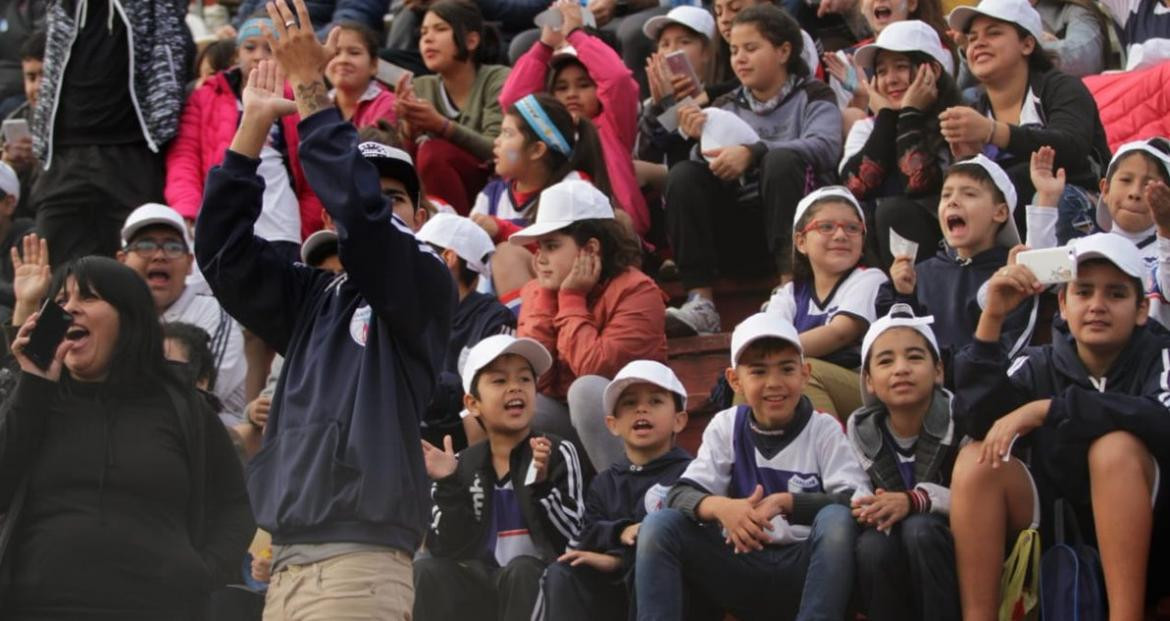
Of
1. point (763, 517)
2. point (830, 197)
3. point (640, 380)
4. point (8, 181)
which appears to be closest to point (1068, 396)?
point (763, 517)

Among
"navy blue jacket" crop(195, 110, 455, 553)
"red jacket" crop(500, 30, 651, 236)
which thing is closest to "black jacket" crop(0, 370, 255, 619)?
"navy blue jacket" crop(195, 110, 455, 553)

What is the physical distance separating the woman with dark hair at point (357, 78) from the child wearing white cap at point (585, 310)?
2142 millimetres

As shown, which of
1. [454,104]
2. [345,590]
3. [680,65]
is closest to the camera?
[345,590]

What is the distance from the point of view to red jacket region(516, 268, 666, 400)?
7.34m

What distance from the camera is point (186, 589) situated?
554 centimetres

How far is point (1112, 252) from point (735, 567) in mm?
1541

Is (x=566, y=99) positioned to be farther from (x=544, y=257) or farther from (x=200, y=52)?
(x=200, y=52)

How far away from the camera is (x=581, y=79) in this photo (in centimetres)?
956

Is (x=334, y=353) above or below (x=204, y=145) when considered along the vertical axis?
below

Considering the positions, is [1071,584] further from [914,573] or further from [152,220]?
[152,220]

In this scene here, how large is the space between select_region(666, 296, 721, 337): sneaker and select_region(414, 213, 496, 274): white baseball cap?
0.82m

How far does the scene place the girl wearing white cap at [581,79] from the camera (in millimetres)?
9422

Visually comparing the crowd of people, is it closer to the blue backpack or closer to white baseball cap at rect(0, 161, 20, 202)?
the blue backpack

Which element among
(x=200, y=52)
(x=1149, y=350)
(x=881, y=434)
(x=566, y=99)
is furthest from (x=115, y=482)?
(x=200, y=52)
